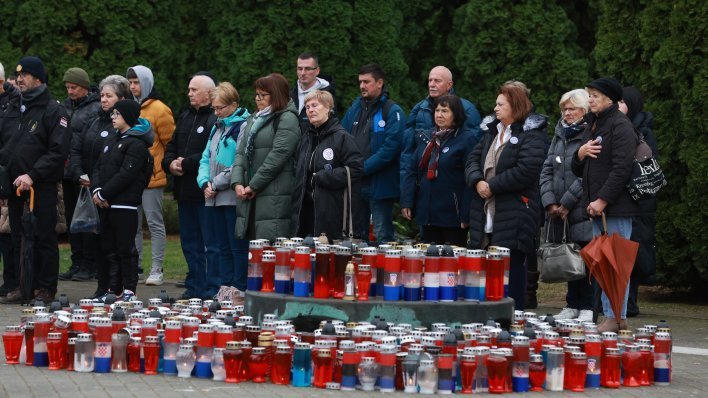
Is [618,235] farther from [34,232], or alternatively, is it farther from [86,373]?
[34,232]

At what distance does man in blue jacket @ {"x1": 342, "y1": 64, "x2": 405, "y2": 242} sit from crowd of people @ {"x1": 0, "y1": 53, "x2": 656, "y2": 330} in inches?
0.5

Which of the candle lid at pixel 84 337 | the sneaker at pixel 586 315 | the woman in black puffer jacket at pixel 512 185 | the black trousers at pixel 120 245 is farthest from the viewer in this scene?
the black trousers at pixel 120 245

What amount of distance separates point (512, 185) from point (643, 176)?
1.10m

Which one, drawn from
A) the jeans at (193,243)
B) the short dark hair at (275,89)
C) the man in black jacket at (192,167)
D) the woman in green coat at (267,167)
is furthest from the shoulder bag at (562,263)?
the jeans at (193,243)

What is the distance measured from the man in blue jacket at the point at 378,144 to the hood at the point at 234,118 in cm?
119

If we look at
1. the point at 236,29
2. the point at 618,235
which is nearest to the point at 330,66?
the point at 236,29

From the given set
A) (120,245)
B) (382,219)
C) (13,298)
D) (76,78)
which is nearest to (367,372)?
(120,245)

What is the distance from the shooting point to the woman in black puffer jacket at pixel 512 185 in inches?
468

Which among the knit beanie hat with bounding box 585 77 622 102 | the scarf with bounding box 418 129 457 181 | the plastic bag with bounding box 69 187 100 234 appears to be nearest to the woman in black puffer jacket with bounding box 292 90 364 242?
the scarf with bounding box 418 129 457 181

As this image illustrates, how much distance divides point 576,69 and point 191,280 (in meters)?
6.98

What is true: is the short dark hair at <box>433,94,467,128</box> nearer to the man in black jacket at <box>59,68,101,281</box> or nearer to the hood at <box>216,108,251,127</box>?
the hood at <box>216,108,251,127</box>

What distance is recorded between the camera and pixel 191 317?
9891 mm

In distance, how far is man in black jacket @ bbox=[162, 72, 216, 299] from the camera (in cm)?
1377

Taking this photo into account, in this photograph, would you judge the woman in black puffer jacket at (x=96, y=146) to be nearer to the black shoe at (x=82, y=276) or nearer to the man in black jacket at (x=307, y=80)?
the black shoe at (x=82, y=276)
